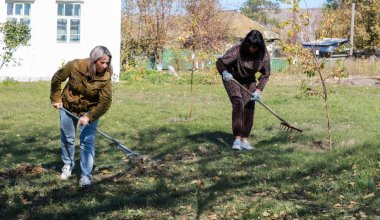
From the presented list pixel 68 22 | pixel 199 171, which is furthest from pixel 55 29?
pixel 199 171

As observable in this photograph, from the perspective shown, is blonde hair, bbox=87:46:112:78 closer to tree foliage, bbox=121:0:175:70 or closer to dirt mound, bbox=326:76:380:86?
dirt mound, bbox=326:76:380:86

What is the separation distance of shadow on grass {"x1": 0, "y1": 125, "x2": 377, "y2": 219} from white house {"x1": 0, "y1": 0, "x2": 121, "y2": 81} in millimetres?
15966

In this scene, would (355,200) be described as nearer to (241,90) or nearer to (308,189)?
(308,189)

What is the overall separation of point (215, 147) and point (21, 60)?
16.8 metres

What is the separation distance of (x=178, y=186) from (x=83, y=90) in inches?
56.1

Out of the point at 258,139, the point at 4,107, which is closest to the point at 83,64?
the point at 258,139

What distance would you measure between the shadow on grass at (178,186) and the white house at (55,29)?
16.0 m

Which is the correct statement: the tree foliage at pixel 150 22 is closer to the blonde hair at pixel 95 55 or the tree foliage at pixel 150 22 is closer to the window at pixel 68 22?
the window at pixel 68 22

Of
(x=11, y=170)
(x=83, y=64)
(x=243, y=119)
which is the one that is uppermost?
(x=83, y=64)

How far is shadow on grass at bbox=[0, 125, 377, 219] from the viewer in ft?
18.3

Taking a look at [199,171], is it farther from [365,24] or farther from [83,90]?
[365,24]

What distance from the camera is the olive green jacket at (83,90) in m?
6.15

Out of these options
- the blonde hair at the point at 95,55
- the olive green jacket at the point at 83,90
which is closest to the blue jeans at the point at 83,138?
the olive green jacket at the point at 83,90

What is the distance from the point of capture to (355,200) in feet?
19.1
